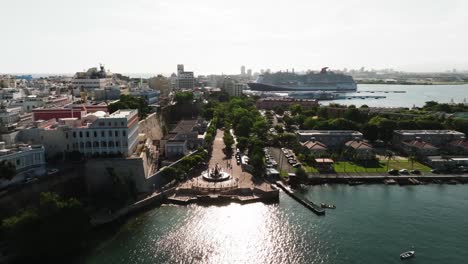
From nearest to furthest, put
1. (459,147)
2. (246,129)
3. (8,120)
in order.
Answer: (8,120) → (459,147) → (246,129)

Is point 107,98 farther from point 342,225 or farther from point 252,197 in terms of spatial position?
point 342,225

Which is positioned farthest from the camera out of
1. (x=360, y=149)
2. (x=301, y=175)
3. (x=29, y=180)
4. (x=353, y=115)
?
(x=353, y=115)

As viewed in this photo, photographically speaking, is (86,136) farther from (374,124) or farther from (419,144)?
(419,144)

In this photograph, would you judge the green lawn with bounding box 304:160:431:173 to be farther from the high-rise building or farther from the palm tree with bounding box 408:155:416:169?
the high-rise building

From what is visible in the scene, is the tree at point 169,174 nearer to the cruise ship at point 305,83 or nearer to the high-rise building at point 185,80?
the high-rise building at point 185,80

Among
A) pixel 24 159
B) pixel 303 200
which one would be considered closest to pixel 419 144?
pixel 303 200

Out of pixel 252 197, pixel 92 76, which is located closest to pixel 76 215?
pixel 252 197
